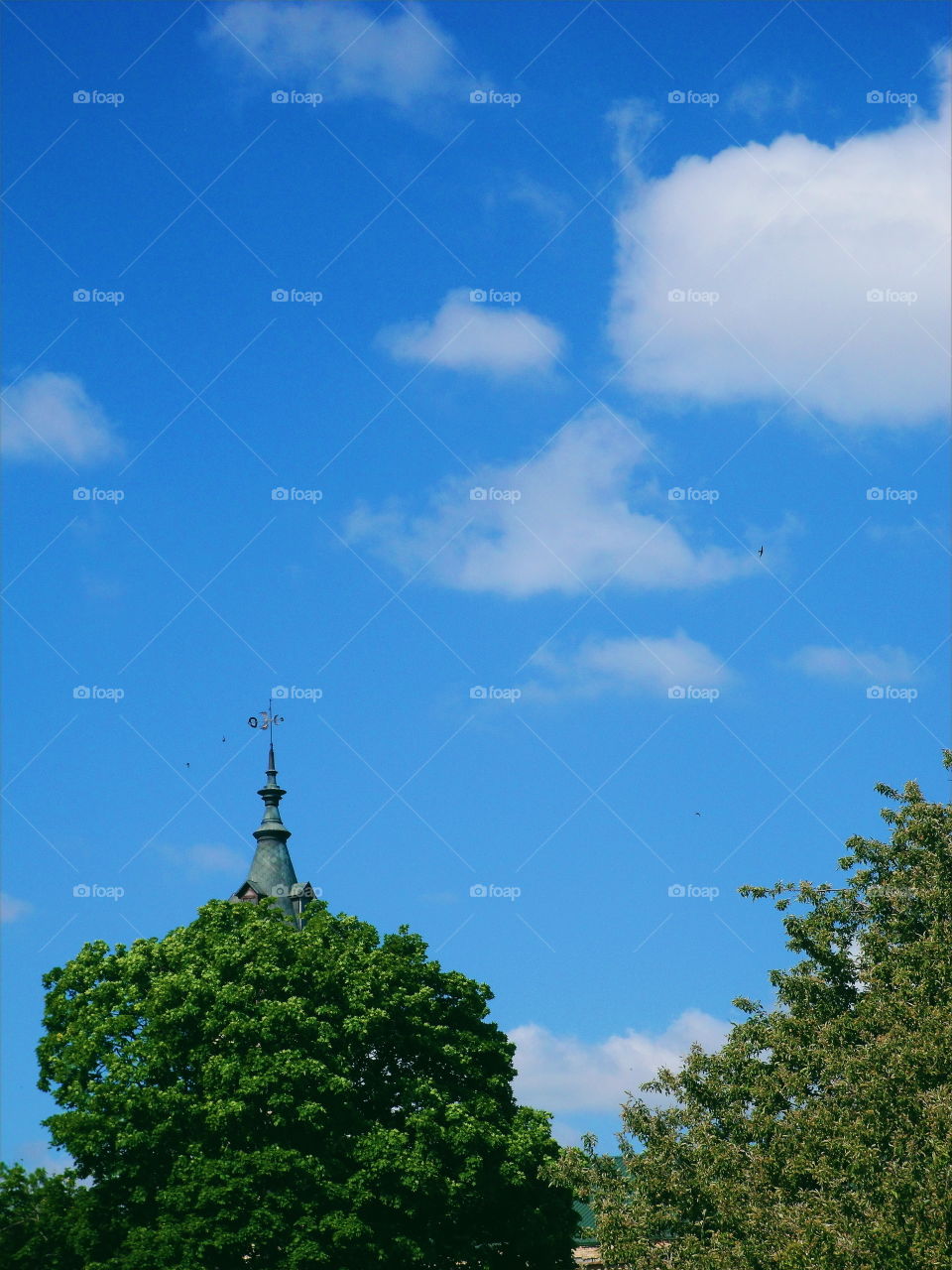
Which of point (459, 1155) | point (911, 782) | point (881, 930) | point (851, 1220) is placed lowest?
point (851, 1220)

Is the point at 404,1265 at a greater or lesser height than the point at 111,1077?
lesser

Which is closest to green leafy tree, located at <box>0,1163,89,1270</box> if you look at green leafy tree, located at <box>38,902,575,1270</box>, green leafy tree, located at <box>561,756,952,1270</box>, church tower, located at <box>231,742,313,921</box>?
green leafy tree, located at <box>38,902,575,1270</box>

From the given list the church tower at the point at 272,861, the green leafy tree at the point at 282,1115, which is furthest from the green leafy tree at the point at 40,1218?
the church tower at the point at 272,861

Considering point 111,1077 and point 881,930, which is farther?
point 111,1077

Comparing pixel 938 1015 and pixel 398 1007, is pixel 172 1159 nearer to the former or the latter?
pixel 398 1007

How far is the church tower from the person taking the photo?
229 feet

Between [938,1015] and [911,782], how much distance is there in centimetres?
711

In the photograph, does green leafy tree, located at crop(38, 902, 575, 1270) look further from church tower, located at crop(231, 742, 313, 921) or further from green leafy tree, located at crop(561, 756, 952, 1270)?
church tower, located at crop(231, 742, 313, 921)

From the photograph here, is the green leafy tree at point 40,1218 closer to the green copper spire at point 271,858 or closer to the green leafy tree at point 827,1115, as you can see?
the green leafy tree at point 827,1115

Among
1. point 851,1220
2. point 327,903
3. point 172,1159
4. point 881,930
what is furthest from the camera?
point 327,903

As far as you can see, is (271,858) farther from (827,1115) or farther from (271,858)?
(827,1115)

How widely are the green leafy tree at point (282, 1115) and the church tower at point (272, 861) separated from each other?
28587 mm

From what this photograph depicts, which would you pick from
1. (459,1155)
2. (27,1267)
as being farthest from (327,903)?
(27,1267)

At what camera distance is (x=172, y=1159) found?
115 feet
